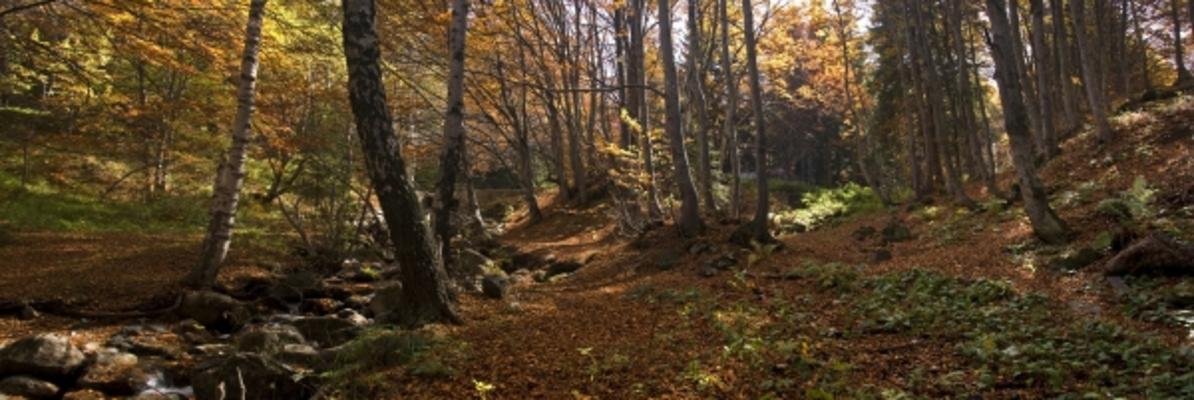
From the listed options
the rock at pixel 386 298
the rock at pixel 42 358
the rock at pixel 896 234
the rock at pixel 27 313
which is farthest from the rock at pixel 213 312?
the rock at pixel 896 234

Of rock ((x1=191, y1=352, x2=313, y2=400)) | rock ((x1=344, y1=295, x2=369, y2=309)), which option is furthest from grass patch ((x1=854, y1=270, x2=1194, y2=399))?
rock ((x1=344, y1=295, x2=369, y2=309))

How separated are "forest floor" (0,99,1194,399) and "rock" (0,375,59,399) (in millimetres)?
2058

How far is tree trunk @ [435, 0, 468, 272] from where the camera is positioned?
9.17 meters

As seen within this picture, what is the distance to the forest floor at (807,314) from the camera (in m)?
4.80

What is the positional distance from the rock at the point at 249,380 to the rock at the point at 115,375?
1189 millimetres

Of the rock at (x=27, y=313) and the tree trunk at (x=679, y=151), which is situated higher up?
the tree trunk at (x=679, y=151)

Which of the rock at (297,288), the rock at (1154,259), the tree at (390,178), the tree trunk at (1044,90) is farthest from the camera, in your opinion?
the tree trunk at (1044,90)

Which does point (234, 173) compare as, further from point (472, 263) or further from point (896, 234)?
point (896, 234)

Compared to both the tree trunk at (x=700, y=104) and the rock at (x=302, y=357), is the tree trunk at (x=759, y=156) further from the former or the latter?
the rock at (x=302, y=357)

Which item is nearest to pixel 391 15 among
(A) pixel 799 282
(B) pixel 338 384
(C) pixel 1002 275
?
(A) pixel 799 282

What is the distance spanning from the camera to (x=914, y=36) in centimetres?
1795

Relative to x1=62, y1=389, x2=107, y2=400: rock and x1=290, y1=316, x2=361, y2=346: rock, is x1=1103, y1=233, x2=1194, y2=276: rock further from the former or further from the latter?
x1=62, y1=389, x2=107, y2=400: rock

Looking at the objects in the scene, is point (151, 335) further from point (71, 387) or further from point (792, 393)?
point (792, 393)

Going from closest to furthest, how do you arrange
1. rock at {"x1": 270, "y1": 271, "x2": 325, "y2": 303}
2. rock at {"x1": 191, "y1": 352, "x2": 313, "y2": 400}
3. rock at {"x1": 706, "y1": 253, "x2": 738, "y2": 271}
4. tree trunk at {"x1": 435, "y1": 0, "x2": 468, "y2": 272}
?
1. rock at {"x1": 191, "y1": 352, "x2": 313, "y2": 400}
2. tree trunk at {"x1": 435, "y1": 0, "x2": 468, "y2": 272}
3. rock at {"x1": 270, "y1": 271, "x2": 325, "y2": 303}
4. rock at {"x1": 706, "y1": 253, "x2": 738, "y2": 271}
